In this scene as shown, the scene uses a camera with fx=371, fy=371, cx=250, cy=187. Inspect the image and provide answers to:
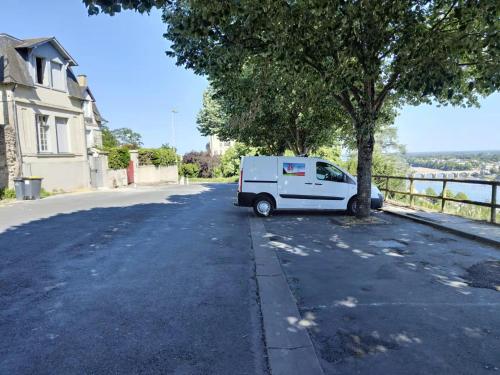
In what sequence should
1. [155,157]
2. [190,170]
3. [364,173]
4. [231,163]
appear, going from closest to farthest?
[364,173] → [155,157] → [231,163] → [190,170]

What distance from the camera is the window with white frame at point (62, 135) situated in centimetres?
2311

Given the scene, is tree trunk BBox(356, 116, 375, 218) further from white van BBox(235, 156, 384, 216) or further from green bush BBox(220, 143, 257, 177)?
green bush BBox(220, 143, 257, 177)

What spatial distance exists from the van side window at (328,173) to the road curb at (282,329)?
6365 millimetres

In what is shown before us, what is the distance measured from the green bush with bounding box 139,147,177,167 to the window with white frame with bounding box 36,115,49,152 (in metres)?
14.9

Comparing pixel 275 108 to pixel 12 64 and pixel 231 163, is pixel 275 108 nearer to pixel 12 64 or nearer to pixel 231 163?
pixel 12 64

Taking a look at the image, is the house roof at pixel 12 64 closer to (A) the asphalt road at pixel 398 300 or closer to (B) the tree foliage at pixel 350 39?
(B) the tree foliage at pixel 350 39

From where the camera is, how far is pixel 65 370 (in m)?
3.05

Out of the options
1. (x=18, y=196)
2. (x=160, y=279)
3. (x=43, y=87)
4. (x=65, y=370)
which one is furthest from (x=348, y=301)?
(x=43, y=87)

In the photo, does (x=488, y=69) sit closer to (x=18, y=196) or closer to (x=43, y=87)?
(x=18, y=196)

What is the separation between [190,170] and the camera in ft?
172

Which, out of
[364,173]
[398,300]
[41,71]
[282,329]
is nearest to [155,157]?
[41,71]

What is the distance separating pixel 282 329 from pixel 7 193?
1924cm

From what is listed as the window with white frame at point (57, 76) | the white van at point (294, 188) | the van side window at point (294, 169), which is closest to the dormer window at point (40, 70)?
the window with white frame at point (57, 76)

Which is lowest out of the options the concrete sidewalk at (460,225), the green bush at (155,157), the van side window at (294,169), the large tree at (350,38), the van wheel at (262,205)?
the concrete sidewalk at (460,225)
